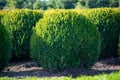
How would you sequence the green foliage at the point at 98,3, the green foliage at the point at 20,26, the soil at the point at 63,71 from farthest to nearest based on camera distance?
1. the green foliage at the point at 98,3
2. the green foliage at the point at 20,26
3. the soil at the point at 63,71

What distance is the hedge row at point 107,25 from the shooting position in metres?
11.7

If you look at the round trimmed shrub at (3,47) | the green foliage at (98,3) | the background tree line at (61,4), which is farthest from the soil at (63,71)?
the green foliage at (98,3)

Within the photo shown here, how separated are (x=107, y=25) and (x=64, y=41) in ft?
11.6

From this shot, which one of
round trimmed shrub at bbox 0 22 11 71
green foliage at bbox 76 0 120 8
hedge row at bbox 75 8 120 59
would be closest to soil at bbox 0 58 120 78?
round trimmed shrub at bbox 0 22 11 71

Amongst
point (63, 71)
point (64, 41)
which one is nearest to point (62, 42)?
point (64, 41)

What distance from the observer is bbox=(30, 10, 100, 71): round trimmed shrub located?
8711 millimetres

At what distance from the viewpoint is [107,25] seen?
11.7 m

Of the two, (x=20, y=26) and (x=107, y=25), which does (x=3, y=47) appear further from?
(x=107, y=25)

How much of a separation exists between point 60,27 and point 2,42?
1.91 metres

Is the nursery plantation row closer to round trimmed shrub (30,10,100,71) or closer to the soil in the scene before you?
round trimmed shrub (30,10,100,71)

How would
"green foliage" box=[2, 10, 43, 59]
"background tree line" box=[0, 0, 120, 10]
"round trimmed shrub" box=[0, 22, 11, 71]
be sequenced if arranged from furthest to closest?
1. "background tree line" box=[0, 0, 120, 10]
2. "green foliage" box=[2, 10, 43, 59]
3. "round trimmed shrub" box=[0, 22, 11, 71]

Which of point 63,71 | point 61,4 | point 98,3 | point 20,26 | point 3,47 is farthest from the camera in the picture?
point 61,4

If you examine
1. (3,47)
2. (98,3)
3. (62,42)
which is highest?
(62,42)

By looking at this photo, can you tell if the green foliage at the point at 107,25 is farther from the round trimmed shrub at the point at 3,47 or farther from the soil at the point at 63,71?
the round trimmed shrub at the point at 3,47
